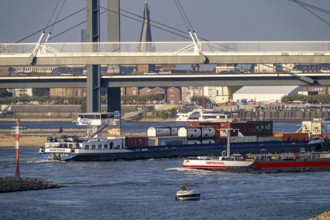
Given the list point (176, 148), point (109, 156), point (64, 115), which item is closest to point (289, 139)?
point (176, 148)

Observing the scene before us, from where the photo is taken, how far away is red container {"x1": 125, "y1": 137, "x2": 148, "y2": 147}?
7819 centimetres

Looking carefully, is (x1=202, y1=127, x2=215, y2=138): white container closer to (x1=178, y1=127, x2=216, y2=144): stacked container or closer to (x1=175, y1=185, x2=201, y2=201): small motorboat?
(x1=178, y1=127, x2=216, y2=144): stacked container

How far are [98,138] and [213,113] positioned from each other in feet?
113

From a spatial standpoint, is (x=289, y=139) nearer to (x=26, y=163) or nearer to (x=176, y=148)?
(x=176, y=148)

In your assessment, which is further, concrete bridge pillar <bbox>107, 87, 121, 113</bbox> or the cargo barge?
concrete bridge pillar <bbox>107, 87, 121, 113</bbox>

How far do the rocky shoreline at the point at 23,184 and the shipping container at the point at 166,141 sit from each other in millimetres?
21433

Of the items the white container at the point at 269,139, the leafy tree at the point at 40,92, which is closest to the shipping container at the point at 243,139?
the white container at the point at 269,139

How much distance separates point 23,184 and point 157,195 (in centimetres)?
629

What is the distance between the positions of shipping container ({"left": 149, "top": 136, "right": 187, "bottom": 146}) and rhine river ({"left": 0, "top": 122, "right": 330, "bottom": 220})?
26.9ft

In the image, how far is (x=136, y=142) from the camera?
7906cm

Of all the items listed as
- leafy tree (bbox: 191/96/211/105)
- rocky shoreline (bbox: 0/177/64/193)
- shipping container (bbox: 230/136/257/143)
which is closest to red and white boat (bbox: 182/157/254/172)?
rocky shoreline (bbox: 0/177/64/193)

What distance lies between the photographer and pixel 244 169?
68.7 m

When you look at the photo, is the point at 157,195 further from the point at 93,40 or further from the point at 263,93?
the point at 263,93

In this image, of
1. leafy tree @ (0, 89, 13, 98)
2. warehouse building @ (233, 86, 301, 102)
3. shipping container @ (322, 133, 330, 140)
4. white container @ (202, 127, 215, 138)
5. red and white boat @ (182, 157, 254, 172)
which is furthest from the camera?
leafy tree @ (0, 89, 13, 98)
